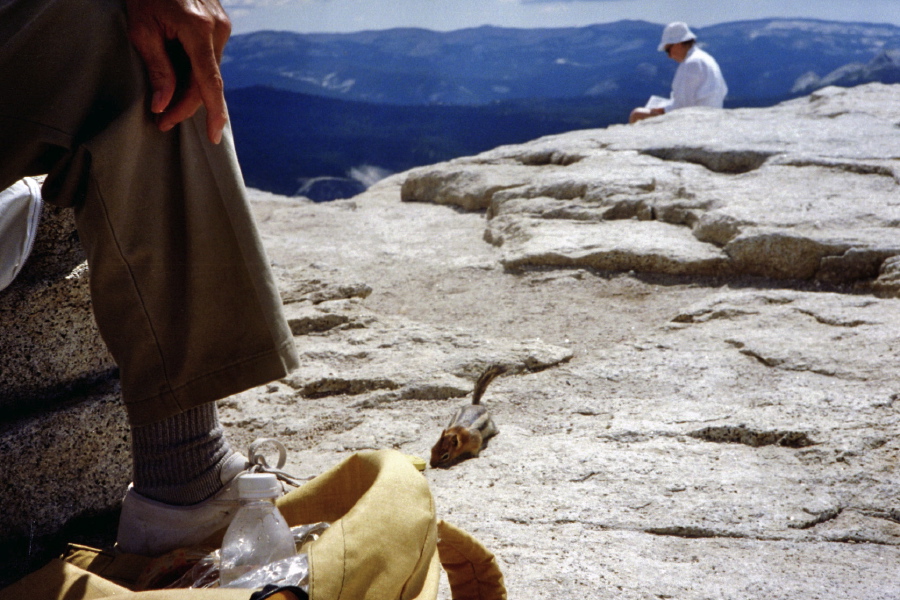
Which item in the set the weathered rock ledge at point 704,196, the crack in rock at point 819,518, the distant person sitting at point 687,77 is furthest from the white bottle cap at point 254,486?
the distant person sitting at point 687,77

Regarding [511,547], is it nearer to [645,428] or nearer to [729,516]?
[729,516]

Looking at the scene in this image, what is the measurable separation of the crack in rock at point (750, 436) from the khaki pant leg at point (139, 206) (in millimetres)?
1238

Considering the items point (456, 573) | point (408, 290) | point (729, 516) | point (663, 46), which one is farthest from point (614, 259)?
point (663, 46)

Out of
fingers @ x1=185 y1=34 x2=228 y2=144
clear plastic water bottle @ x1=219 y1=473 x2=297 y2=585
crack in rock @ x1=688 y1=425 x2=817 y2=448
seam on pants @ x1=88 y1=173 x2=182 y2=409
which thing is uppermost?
fingers @ x1=185 y1=34 x2=228 y2=144

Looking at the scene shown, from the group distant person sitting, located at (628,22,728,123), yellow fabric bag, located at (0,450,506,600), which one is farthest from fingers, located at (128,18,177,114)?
distant person sitting, located at (628,22,728,123)

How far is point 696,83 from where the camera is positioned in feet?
24.7

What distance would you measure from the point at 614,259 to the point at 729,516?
2.05 m

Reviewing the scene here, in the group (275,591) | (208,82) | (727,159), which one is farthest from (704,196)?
(275,591)

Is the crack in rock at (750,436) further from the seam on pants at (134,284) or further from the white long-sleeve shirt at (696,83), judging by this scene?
the white long-sleeve shirt at (696,83)

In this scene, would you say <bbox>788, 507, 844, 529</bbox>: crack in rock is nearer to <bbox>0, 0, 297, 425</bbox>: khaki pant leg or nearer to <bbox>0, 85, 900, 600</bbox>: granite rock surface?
<bbox>0, 85, 900, 600</bbox>: granite rock surface

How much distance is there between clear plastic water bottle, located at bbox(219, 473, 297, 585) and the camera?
116cm

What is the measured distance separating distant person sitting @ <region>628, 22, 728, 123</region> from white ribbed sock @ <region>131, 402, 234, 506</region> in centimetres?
677

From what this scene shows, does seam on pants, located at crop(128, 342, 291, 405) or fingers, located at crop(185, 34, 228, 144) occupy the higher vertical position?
fingers, located at crop(185, 34, 228, 144)

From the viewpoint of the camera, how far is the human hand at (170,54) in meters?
1.20
